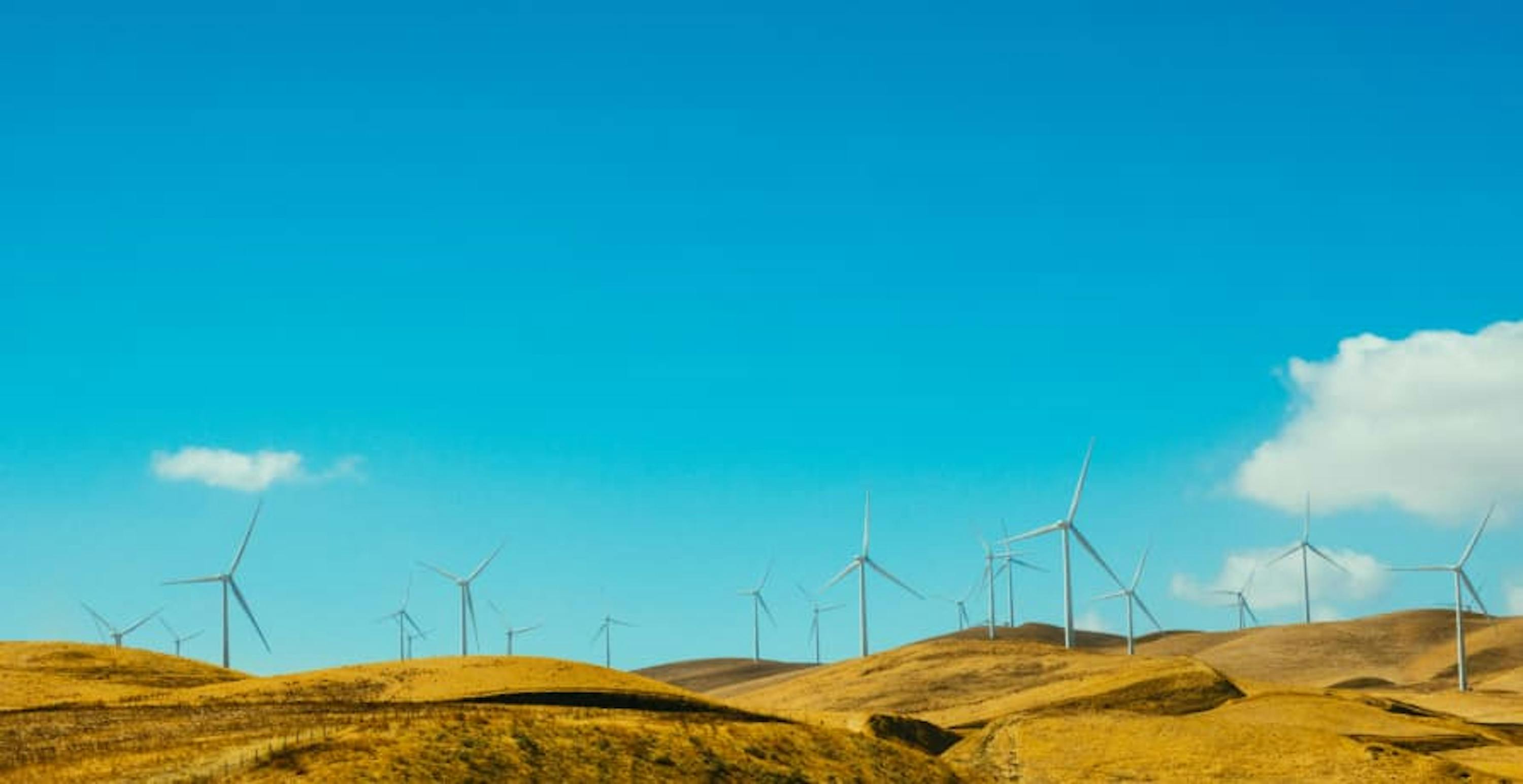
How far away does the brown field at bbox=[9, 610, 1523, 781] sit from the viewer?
203ft

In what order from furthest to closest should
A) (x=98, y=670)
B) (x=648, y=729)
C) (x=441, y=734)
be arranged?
(x=98, y=670), (x=648, y=729), (x=441, y=734)

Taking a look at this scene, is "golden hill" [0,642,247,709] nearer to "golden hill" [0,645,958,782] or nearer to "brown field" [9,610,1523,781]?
"brown field" [9,610,1523,781]

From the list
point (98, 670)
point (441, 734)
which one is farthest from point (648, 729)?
point (98, 670)

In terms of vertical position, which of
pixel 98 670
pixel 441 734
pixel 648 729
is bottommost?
pixel 648 729

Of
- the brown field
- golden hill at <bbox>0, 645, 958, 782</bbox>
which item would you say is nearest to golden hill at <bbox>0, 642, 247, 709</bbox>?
the brown field

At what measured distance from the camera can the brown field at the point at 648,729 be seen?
61969mm

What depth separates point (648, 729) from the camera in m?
74.5

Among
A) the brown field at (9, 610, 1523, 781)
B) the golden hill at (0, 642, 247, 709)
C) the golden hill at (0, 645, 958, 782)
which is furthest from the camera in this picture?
the golden hill at (0, 642, 247, 709)

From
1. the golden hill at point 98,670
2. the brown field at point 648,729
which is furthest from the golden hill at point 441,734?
the golden hill at point 98,670

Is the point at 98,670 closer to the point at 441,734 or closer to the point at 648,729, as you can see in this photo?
the point at 648,729

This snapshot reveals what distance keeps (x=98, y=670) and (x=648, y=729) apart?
6736 cm

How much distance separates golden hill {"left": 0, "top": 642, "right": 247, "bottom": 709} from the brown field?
0.27m

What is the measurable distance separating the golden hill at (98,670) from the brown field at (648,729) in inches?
10.4

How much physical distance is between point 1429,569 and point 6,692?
156800mm
